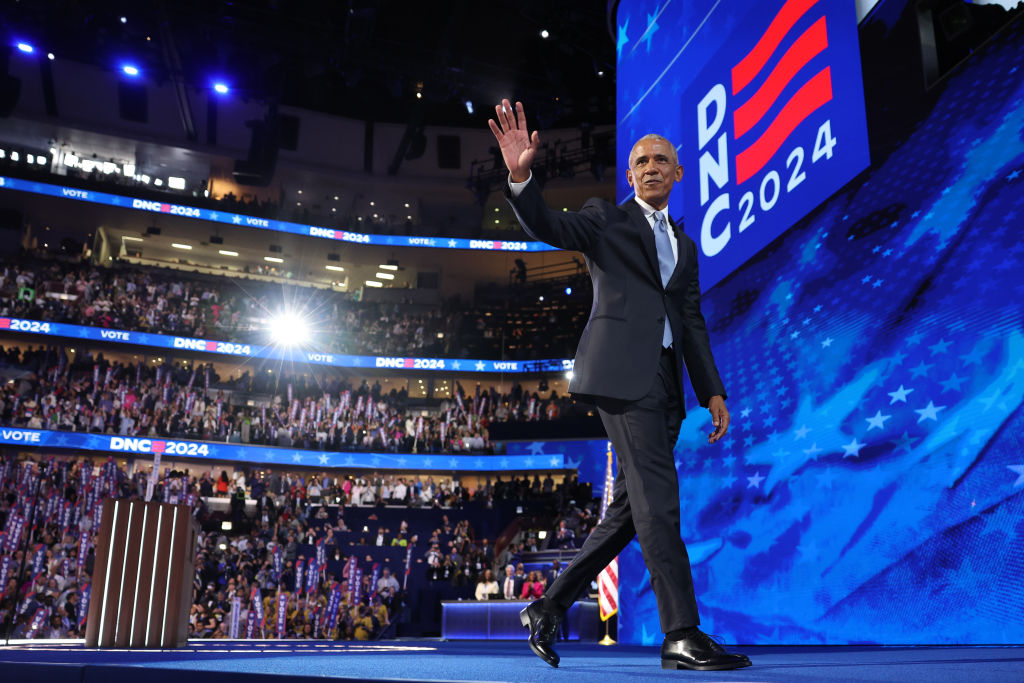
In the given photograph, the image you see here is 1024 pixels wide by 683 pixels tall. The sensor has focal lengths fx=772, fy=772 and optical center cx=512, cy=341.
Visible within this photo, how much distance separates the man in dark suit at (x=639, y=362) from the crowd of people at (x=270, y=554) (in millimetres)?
9006

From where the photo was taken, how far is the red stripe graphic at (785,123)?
4.04 m

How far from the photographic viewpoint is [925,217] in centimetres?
326

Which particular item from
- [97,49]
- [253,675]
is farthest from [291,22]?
[253,675]

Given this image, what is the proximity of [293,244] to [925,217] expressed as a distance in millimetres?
28556

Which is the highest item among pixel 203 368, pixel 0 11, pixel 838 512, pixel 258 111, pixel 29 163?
pixel 258 111

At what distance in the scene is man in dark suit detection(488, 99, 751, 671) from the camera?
226cm

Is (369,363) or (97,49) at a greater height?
(97,49)

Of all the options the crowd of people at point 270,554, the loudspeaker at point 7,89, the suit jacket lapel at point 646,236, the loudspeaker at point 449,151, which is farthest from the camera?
the loudspeaker at point 449,151

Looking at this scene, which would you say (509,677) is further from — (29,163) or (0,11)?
(29,163)

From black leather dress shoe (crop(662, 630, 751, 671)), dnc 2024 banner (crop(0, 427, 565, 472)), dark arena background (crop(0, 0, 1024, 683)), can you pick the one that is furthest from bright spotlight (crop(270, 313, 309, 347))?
black leather dress shoe (crop(662, 630, 751, 671))

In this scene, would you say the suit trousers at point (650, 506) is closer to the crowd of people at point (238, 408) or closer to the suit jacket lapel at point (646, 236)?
the suit jacket lapel at point (646, 236)

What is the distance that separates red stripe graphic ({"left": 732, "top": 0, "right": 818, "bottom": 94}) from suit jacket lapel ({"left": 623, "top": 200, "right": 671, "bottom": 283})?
2.34 m

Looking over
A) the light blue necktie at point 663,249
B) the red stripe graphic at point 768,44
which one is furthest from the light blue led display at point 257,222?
the light blue necktie at point 663,249

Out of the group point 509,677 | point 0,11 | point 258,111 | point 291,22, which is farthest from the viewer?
point 258,111
